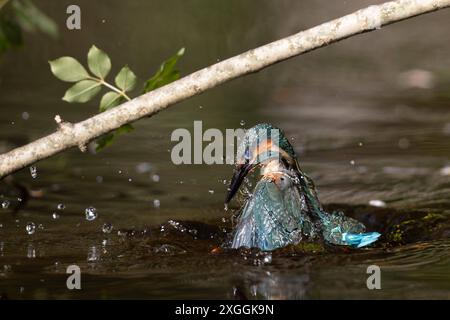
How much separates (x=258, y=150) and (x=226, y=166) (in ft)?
6.12

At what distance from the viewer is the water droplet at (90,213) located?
Result: 5.62m

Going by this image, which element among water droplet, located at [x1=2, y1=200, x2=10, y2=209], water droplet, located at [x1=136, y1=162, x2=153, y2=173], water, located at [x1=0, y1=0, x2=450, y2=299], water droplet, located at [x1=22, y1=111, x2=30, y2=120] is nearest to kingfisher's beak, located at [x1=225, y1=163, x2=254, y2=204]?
water, located at [x1=0, y1=0, x2=450, y2=299]

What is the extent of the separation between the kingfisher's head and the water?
0.43 m

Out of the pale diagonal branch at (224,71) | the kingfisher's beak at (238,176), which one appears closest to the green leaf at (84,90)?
the pale diagonal branch at (224,71)

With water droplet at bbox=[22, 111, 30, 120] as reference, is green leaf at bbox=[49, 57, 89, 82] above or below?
below

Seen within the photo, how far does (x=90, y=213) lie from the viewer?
5.69 metres

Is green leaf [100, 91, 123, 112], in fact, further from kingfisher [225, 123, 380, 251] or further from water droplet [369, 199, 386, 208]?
water droplet [369, 199, 386, 208]

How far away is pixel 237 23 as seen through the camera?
10828mm

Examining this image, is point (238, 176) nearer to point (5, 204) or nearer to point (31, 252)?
point (31, 252)

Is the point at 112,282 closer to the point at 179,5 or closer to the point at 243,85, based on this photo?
the point at 243,85

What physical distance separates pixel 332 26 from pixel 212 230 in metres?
1.79

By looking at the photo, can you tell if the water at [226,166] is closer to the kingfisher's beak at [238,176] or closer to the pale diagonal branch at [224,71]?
the kingfisher's beak at [238,176]

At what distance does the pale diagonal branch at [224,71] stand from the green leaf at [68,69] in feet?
0.66

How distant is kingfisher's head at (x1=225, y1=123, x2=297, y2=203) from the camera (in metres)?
5.03
